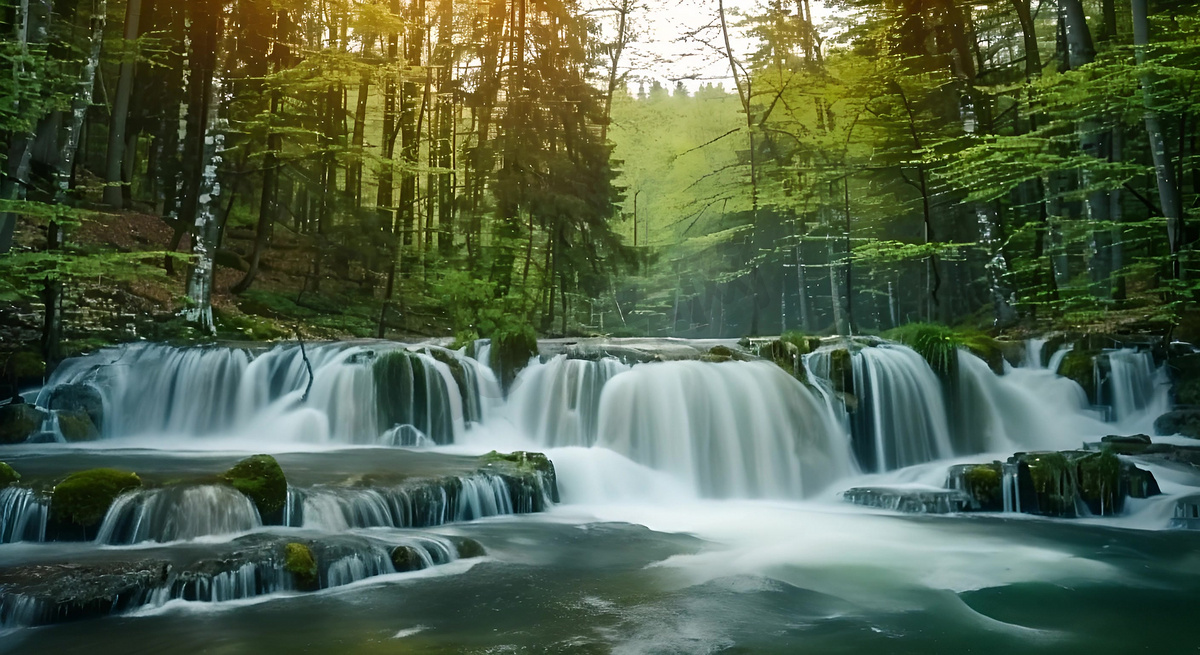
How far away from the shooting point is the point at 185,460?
1018 centimetres

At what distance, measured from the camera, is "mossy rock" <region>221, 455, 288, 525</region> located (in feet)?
24.2

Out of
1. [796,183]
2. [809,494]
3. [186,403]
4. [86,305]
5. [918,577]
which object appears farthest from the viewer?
[796,183]

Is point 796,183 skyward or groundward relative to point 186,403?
skyward

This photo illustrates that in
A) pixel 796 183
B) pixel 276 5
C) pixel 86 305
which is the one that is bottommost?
pixel 86 305

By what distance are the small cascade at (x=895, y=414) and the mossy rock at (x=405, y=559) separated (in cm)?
821

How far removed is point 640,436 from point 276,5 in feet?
40.8

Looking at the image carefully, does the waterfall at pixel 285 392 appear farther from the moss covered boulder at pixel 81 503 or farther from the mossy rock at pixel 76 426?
the moss covered boulder at pixel 81 503

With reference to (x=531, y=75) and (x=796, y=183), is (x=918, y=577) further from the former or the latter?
(x=531, y=75)

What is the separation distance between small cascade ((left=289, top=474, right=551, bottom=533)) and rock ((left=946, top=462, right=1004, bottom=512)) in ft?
17.6

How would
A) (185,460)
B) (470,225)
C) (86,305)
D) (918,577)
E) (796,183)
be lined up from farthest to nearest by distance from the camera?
(470,225)
(796,183)
(86,305)
(185,460)
(918,577)

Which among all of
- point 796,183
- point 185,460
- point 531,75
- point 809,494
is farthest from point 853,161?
point 185,460

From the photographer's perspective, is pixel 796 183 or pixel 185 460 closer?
pixel 185 460

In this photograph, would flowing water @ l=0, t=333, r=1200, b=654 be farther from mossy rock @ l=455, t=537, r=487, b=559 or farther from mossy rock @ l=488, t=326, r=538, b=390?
mossy rock @ l=488, t=326, r=538, b=390

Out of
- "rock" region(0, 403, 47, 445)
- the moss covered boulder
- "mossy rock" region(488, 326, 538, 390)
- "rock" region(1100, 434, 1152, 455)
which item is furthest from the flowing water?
"rock" region(1100, 434, 1152, 455)
